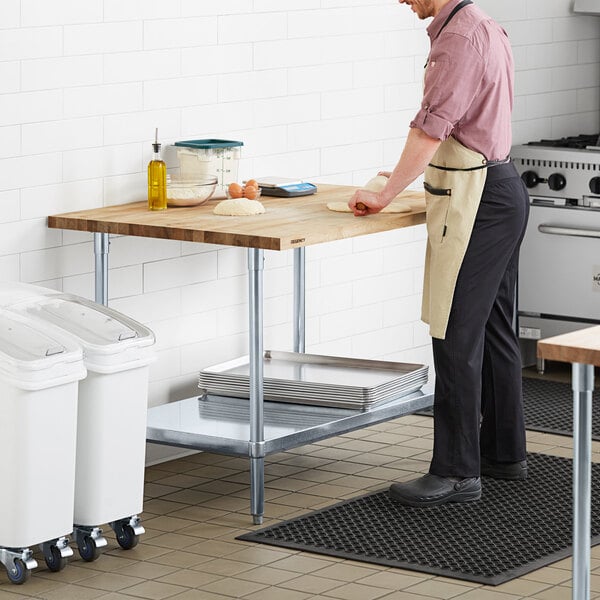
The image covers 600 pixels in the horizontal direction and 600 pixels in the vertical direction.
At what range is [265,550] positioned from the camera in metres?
4.56

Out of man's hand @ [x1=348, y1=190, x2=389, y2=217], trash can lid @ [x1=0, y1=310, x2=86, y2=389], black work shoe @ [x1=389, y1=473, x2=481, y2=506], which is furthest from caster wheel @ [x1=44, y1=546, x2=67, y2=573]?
man's hand @ [x1=348, y1=190, x2=389, y2=217]

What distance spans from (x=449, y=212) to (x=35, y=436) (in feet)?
4.87

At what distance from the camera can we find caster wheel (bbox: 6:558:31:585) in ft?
13.9

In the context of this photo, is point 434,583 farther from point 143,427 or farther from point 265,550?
point 143,427

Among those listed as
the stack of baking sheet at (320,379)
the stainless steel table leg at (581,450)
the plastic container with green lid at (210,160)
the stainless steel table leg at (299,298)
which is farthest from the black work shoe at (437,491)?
the stainless steel table leg at (581,450)

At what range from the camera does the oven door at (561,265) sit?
6.78m

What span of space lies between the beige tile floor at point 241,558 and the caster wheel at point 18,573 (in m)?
0.02

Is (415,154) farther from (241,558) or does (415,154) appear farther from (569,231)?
(569,231)

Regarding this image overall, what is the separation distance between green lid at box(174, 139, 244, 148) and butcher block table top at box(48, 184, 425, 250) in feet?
0.65

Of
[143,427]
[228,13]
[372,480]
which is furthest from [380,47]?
[143,427]

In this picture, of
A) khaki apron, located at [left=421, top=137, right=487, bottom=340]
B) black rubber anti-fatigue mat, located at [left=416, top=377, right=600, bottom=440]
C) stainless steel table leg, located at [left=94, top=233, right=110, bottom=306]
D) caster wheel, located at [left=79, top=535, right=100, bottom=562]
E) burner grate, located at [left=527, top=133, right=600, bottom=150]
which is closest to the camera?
caster wheel, located at [left=79, top=535, right=100, bottom=562]

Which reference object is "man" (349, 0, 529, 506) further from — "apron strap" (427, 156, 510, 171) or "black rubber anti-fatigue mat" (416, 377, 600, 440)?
"black rubber anti-fatigue mat" (416, 377, 600, 440)

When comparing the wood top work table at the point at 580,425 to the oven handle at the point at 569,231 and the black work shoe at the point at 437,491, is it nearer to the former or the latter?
the black work shoe at the point at 437,491

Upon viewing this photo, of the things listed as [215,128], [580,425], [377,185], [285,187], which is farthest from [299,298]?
[580,425]
